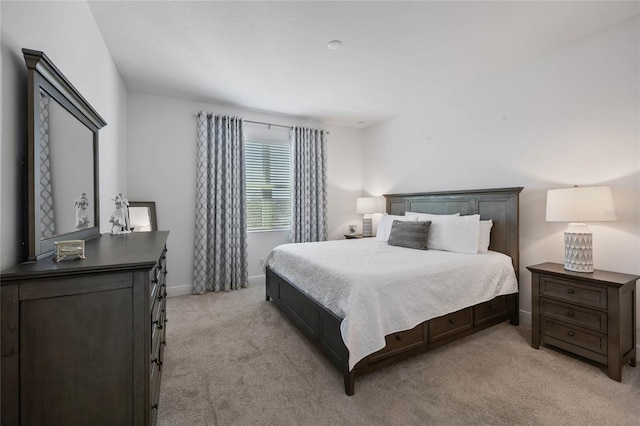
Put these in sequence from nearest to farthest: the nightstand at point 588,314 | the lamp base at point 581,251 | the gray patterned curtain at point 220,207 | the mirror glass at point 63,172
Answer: the mirror glass at point 63,172 < the nightstand at point 588,314 < the lamp base at point 581,251 < the gray patterned curtain at point 220,207

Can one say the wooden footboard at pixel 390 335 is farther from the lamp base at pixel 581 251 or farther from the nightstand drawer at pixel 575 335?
the lamp base at pixel 581 251

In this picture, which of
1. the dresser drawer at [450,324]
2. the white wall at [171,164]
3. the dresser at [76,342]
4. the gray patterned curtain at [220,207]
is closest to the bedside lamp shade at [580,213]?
the dresser drawer at [450,324]

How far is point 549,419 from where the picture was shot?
5.24 feet

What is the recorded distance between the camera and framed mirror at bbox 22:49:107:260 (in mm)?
1175

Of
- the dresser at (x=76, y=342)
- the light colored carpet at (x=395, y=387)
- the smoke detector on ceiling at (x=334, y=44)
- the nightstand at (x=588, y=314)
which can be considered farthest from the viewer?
the smoke detector on ceiling at (x=334, y=44)

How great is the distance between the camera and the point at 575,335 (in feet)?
7.15

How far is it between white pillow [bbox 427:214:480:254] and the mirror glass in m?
3.13

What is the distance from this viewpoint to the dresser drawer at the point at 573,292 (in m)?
2.05

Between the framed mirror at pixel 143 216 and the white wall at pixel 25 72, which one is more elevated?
the white wall at pixel 25 72

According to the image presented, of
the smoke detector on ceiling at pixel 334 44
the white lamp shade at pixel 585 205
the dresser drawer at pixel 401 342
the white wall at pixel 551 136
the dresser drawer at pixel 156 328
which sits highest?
the smoke detector on ceiling at pixel 334 44

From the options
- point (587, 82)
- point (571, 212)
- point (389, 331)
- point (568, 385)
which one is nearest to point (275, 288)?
point (389, 331)

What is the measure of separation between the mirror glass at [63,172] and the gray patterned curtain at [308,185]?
2899 mm

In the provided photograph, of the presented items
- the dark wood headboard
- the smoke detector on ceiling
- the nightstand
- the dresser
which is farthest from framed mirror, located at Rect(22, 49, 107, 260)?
the dark wood headboard

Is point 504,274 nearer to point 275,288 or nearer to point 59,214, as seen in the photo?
point 275,288
